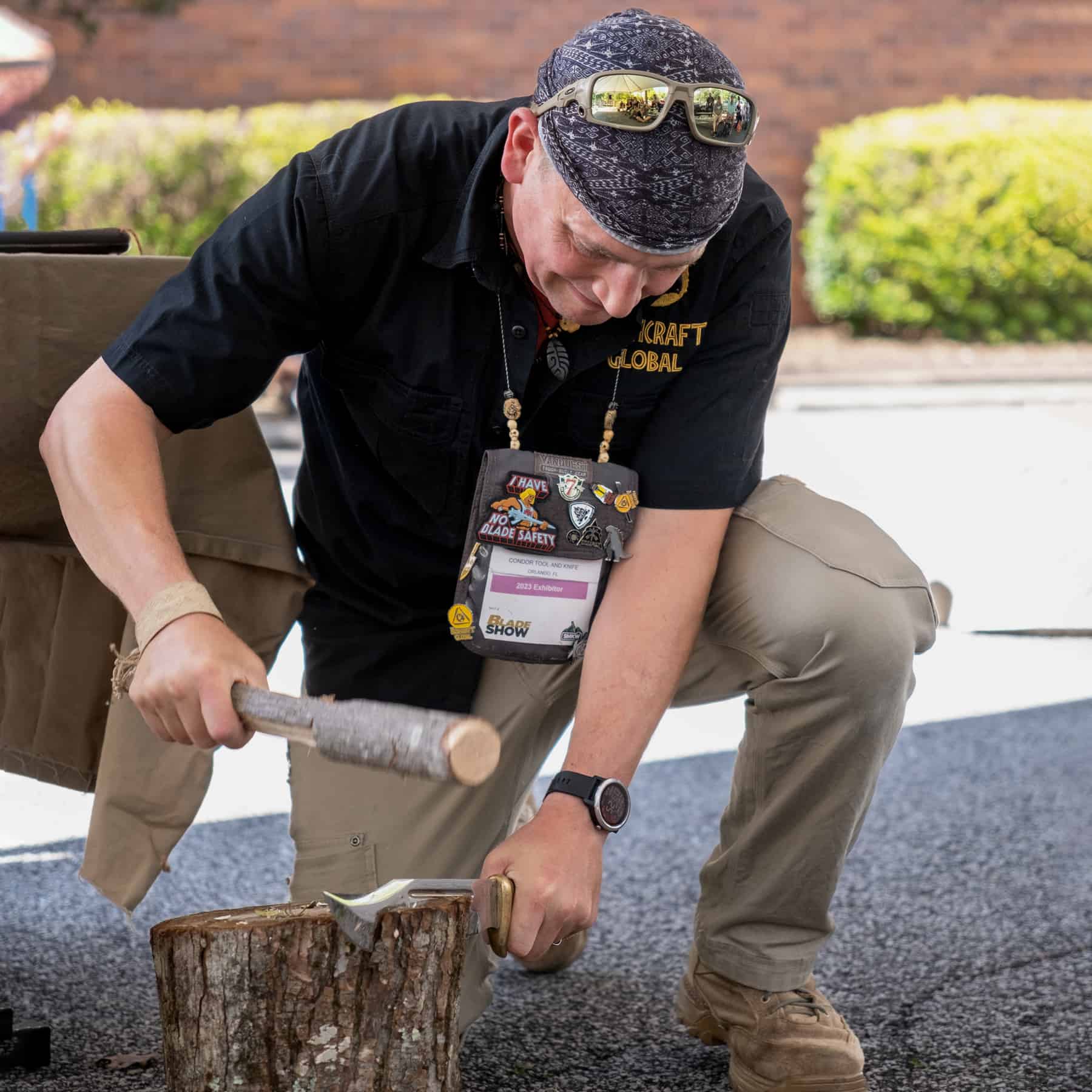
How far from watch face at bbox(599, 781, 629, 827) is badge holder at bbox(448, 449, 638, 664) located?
0.32 meters

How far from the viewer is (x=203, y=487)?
2094mm

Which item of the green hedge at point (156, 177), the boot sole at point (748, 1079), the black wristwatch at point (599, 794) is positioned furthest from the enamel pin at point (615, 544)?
the green hedge at point (156, 177)

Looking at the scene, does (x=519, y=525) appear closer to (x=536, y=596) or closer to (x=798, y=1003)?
(x=536, y=596)

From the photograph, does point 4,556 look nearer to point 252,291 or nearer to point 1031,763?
point 252,291

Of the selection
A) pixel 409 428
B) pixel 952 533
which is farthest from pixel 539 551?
pixel 952 533

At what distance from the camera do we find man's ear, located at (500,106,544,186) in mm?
1811

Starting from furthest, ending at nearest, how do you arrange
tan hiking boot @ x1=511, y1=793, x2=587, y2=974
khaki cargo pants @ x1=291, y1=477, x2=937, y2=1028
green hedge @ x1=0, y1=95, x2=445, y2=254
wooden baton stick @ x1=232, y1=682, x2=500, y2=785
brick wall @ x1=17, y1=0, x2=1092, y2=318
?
brick wall @ x1=17, y1=0, x2=1092, y2=318 < green hedge @ x1=0, y1=95, x2=445, y2=254 < tan hiking boot @ x1=511, y1=793, x2=587, y2=974 < khaki cargo pants @ x1=291, y1=477, x2=937, y2=1028 < wooden baton stick @ x1=232, y1=682, x2=500, y2=785

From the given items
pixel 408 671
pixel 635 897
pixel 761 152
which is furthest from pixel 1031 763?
pixel 761 152

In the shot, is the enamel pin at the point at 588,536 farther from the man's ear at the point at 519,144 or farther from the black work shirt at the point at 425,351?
the man's ear at the point at 519,144

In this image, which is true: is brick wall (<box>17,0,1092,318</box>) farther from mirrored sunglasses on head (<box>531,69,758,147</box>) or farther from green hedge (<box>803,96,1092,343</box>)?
mirrored sunglasses on head (<box>531,69,758,147</box>)

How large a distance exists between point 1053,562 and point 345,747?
417cm

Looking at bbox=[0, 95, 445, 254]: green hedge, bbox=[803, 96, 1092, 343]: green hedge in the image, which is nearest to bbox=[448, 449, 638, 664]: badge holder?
bbox=[0, 95, 445, 254]: green hedge

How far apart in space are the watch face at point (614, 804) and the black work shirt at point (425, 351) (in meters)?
0.36

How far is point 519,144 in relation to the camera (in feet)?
6.03
